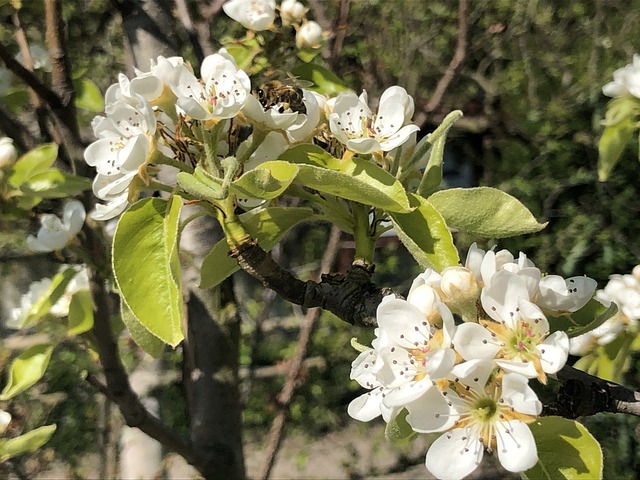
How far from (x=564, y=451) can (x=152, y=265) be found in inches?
16.4

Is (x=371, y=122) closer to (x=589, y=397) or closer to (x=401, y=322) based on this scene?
(x=401, y=322)

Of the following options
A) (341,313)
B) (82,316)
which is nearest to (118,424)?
(82,316)

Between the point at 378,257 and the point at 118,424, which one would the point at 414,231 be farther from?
the point at 378,257

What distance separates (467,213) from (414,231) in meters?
0.06

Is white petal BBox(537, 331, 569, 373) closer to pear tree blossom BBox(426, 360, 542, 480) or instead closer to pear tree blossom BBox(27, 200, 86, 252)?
pear tree blossom BBox(426, 360, 542, 480)

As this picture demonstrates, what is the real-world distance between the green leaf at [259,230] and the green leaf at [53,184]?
0.35 meters

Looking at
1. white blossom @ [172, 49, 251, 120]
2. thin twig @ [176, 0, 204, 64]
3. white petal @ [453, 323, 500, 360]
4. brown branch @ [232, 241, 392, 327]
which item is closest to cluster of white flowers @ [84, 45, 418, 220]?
white blossom @ [172, 49, 251, 120]

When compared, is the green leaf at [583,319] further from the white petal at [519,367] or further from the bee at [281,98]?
the bee at [281,98]

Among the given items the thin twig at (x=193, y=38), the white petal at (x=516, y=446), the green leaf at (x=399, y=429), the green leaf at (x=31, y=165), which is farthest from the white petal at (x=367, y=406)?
the thin twig at (x=193, y=38)

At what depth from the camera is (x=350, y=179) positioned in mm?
564

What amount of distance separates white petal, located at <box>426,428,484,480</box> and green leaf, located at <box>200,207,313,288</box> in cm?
30

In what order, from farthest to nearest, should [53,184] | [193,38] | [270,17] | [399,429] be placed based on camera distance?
[193,38] < [270,17] < [53,184] < [399,429]

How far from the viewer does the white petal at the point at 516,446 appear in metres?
0.49

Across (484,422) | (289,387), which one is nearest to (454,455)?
(484,422)
